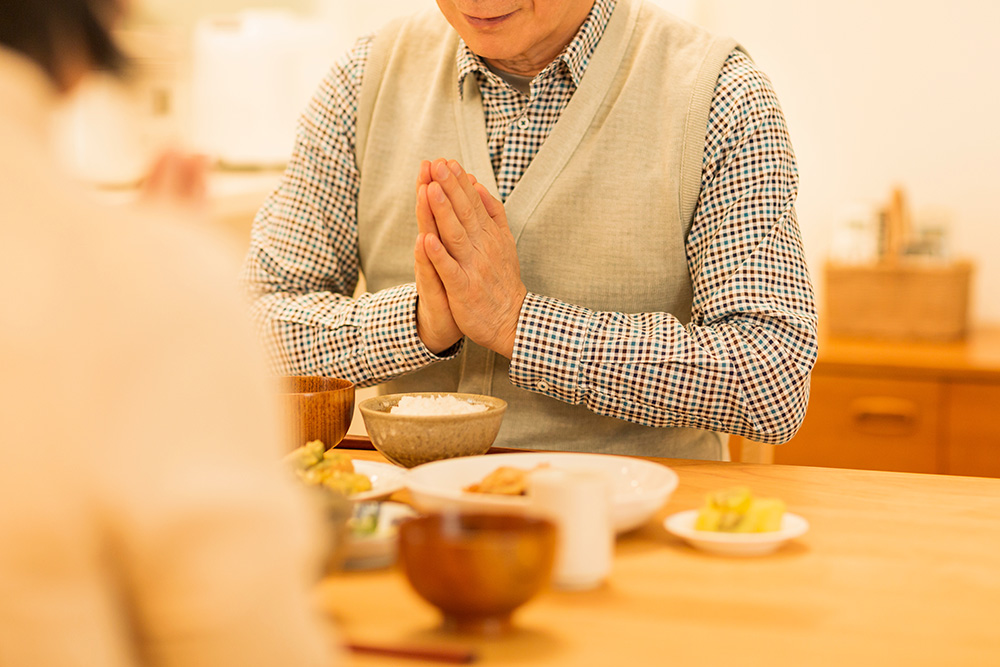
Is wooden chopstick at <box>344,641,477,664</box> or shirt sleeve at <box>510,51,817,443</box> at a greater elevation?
shirt sleeve at <box>510,51,817,443</box>

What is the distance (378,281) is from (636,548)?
2.75 feet

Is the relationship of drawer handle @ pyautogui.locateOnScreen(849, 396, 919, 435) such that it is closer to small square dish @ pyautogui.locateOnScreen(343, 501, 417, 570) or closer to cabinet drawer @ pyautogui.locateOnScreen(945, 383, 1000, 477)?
cabinet drawer @ pyautogui.locateOnScreen(945, 383, 1000, 477)

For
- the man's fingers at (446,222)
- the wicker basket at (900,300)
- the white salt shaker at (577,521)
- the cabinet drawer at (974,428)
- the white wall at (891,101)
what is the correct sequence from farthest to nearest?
the white wall at (891,101), the wicker basket at (900,300), the cabinet drawer at (974,428), the man's fingers at (446,222), the white salt shaker at (577,521)

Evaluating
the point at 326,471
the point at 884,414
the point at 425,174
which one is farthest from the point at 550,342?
the point at 884,414

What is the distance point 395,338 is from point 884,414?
5.13ft

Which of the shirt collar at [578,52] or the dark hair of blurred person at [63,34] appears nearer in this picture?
the dark hair of blurred person at [63,34]

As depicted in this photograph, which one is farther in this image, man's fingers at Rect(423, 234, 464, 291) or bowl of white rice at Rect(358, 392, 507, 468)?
man's fingers at Rect(423, 234, 464, 291)

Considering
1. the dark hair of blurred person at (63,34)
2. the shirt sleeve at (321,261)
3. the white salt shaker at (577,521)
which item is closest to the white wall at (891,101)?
the shirt sleeve at (321,261)

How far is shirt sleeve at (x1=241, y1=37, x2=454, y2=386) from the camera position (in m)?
1.49

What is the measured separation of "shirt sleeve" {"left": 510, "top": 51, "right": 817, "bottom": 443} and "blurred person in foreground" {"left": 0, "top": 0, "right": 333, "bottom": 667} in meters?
0.91

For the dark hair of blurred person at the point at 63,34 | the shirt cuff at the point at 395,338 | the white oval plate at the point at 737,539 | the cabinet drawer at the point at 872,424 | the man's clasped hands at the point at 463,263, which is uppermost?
the dark hair of blurred person at the point at 63,34

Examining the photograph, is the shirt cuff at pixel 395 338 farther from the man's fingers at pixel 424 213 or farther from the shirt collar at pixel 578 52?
the shirt collar at pixel 578 52

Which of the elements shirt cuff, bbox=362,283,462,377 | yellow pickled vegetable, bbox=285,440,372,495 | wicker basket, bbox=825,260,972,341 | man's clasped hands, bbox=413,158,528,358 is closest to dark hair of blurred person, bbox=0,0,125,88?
yellow pickled vegetable, bbox=285,440,372,495

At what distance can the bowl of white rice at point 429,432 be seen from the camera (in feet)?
3.67
